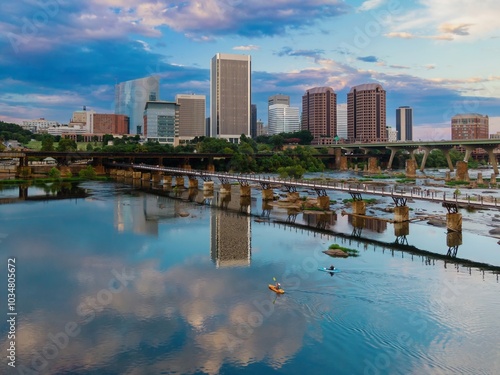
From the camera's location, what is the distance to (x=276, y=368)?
20891 mm

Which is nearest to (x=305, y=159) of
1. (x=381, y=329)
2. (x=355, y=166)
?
(x=355, y=166)

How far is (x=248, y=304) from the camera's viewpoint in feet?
91.6

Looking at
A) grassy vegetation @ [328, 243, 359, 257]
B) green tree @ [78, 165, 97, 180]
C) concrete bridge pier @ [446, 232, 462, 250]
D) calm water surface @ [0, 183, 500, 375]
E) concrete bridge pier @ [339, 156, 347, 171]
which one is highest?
concrete bridge pier @ [339, 156, 347, 171]

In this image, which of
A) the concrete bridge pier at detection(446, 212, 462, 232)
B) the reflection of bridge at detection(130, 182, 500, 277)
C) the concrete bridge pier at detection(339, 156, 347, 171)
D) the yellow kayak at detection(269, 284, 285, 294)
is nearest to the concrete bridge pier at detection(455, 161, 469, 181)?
the concrete bridge pier at detection(339, 156, 347, 171)

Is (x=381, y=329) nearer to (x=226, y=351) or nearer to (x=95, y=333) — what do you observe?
(x=226, y=351)

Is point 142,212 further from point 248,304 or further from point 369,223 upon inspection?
point 248,304

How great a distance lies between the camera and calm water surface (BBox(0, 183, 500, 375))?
21.5m

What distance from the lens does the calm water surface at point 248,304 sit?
21500 mm

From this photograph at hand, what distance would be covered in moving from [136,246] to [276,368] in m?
26.3

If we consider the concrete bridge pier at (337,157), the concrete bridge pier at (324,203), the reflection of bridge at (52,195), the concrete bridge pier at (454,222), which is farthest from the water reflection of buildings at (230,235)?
the concrete bridge pier at (337,157)

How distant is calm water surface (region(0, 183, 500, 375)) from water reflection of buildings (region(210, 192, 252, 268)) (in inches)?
10.4

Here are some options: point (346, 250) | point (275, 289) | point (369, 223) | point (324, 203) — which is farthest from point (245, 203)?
point (275, 289)

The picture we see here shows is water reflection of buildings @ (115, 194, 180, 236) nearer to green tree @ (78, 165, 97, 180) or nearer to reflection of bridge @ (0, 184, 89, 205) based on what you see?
reflection of bridge @ (0, 184, 89, 205)

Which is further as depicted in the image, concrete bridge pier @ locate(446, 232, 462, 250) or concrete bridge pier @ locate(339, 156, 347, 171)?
concrete bridge pier @ locate(339, 156, 347, 171)
